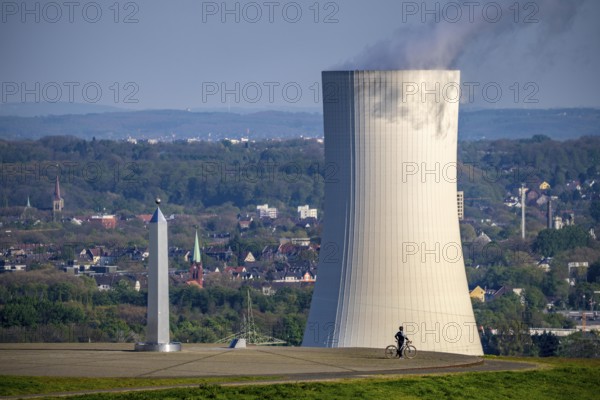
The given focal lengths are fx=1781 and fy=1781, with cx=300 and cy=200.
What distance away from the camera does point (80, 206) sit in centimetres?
15962

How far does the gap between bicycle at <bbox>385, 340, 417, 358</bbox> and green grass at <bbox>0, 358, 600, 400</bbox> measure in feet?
6.05

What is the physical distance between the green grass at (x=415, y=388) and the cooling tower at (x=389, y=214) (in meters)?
3.80

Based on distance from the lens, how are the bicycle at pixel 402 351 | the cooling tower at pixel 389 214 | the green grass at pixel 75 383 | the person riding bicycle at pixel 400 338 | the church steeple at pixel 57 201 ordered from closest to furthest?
the green grass at pixel 75 383 < the person riding bicycle at pixel 400 338 < the bicycle at pixel 402 351 < the cooling tower at pixel 389 214 < the church steeple at pixel 57 201

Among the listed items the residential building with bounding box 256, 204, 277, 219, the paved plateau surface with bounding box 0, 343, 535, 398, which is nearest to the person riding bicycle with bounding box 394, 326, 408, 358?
the paved plateau surface with bounding box 0, 343, 535, 398

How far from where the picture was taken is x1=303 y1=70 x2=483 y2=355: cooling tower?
34.2m

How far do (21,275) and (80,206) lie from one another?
227ft

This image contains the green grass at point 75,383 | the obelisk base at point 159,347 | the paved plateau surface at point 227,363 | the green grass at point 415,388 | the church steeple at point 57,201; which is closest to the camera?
the green grass at point 75,383

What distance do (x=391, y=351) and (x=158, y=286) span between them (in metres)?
4.13

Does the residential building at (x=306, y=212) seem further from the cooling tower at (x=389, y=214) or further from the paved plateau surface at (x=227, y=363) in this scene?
the paved plateau surface at (x=227, y=363)

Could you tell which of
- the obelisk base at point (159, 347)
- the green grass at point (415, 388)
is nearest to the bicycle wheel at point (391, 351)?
the green grass at point (415, 388)

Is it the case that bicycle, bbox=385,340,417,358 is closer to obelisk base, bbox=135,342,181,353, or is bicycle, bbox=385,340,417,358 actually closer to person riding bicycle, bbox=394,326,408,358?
person riding bicycle, bbox=394,326,408,358

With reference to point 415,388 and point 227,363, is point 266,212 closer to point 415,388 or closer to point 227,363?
point 227,363

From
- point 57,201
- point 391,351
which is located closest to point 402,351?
point 391,351

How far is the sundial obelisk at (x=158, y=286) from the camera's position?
3017cm
